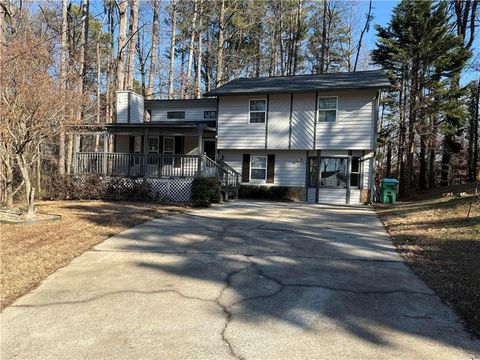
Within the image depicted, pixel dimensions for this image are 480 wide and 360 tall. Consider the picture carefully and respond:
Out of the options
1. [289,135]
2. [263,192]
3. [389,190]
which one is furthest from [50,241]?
[389,190]

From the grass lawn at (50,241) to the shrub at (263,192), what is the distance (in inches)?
312

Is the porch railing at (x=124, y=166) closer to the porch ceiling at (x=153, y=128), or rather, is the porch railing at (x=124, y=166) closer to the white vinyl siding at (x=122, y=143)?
the porch ceiling at (x=153, y=128)

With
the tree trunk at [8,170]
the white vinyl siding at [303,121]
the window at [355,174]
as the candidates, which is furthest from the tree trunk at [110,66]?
the window at [355,174]

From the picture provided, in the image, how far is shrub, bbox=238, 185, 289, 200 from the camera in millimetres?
18422

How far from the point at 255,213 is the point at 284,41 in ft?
82.7

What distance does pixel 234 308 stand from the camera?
4027 mm

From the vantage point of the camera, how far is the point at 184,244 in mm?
7113

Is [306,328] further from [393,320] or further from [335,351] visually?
[393,320]

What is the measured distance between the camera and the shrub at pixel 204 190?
43.9ft

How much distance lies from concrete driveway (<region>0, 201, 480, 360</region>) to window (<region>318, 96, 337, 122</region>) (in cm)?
1152

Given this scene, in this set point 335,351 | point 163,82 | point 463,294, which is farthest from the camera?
point 163,82

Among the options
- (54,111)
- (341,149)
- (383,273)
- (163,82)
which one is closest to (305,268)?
(383,273)

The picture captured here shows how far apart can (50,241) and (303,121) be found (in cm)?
1340

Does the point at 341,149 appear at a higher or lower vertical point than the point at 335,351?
higher
